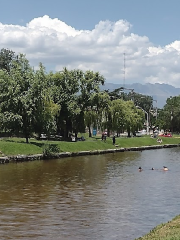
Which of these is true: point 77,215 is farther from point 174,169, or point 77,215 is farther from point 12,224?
point 174,169

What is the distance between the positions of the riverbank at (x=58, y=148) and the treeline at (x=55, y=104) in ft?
8.14

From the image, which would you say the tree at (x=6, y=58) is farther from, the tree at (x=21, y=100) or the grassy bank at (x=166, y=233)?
the grassy bank at (x=166, y=233)

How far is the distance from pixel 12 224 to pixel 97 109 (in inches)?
1978

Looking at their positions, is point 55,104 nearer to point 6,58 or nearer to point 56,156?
point 56,156

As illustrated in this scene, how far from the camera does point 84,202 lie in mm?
21266

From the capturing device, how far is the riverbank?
141 feet

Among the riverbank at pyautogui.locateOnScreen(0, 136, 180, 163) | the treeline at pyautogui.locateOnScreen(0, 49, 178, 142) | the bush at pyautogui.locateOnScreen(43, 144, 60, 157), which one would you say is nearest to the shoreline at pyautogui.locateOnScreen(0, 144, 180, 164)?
the riverbank at pyautogui.locateOnScreen(0, 136, 180, 163)

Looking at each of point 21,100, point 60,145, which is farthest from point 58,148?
point 21,100

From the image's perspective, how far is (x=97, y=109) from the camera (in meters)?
66.3

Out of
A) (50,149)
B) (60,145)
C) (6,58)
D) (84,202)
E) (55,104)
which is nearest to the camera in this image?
(84,202)

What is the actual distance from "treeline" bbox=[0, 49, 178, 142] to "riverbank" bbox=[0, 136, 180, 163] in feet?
8.14

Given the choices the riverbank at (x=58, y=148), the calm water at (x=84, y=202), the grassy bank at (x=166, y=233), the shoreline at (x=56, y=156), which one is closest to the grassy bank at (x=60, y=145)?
the riverbank at (x=58, y=148)

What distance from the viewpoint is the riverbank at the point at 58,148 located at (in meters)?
43.0

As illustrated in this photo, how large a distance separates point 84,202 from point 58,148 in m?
28.3
